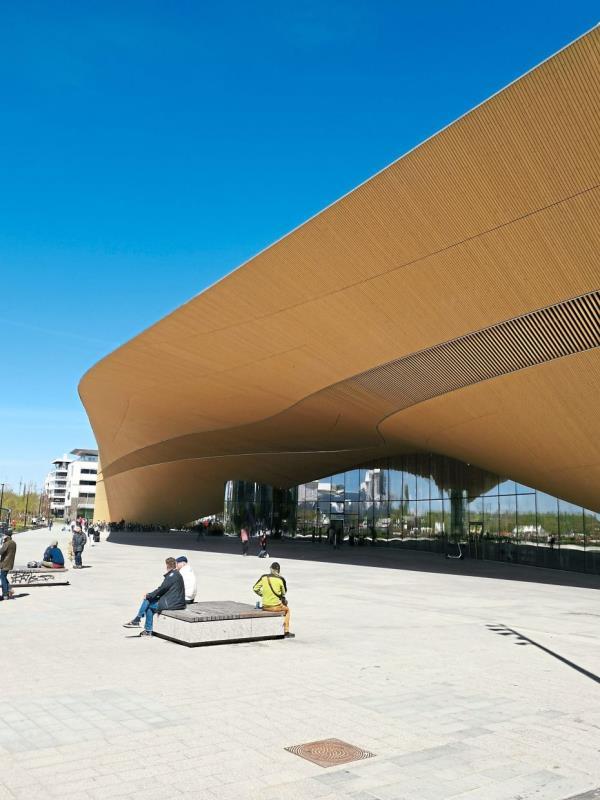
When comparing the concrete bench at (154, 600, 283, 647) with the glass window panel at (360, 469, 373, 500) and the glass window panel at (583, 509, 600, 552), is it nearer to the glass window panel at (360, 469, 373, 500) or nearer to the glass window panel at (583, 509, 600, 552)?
the glass window panel at (583, 509, 600, 552)

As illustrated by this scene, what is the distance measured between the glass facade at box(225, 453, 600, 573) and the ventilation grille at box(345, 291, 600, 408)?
860 centimetres

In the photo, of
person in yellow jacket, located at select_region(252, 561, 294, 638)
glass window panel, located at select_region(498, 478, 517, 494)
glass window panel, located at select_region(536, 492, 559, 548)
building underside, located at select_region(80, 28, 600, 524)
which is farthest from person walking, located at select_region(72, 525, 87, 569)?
glass window panel, located at select_region(498, 478, 517, 494)

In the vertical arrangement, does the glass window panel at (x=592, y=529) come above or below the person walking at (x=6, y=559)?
above

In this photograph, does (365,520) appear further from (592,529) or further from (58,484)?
(58,484)

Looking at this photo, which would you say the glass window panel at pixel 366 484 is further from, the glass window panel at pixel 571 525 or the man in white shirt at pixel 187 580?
the man in white shirt at pixel 187 580

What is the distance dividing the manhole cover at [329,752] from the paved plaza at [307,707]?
0.27 feet

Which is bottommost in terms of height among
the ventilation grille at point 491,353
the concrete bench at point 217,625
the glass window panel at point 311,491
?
the concrete bench at point 217,625

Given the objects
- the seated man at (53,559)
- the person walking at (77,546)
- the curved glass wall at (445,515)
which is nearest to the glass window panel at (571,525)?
the curved glass wall at (445,515)

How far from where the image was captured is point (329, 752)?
4.75 meters

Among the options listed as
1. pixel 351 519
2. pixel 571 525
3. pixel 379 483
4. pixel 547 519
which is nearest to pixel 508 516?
pixel 547 519

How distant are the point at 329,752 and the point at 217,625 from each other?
169 inches

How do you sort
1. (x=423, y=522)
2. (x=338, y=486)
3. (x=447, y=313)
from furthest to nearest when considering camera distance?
(x=338, y=486) < (x=423, y=522) < (x=447, y=313)

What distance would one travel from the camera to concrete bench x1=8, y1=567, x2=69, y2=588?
607 inches

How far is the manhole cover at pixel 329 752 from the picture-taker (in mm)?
4586
